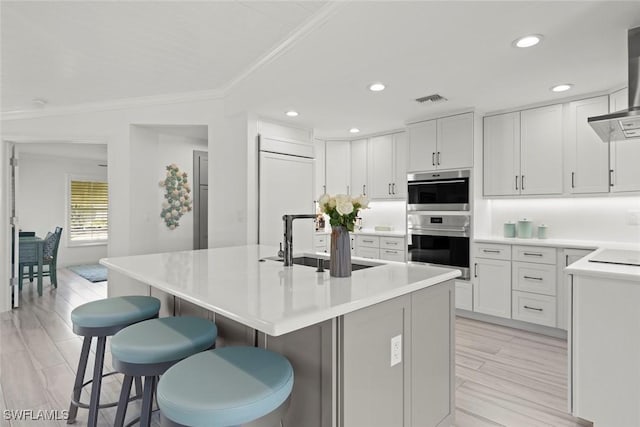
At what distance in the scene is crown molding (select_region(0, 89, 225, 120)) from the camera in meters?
4.07

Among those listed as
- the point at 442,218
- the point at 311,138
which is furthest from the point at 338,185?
the point at 442,218

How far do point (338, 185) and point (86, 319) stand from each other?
416 centimetres

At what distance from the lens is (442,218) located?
420 centimetres

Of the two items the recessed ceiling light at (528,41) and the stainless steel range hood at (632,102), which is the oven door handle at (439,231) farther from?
the recessed ceiling light at (528,41)

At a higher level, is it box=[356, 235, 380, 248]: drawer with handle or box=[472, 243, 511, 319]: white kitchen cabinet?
box=[356, 235, 380, 248]: drawer with handle

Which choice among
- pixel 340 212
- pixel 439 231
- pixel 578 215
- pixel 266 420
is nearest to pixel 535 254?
pixel 578 215

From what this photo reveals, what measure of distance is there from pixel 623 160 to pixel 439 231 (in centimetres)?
181

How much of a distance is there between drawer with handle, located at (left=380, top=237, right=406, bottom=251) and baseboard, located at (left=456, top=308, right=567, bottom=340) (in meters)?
1.06

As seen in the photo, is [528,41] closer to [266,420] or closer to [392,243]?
A: [266,420]

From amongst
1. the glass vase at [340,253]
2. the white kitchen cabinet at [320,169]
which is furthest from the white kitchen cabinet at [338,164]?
the glass vase at [340,253]

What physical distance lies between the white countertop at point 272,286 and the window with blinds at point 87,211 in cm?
691

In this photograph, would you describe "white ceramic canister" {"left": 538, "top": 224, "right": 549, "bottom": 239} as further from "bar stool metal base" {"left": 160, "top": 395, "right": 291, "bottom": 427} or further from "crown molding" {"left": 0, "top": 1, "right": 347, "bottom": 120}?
"bar stool metal base" {"left": 160, "top": 395, "right": 291, "bottom": 427}

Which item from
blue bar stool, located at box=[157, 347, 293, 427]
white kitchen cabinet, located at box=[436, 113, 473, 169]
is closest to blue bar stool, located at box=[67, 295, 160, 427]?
blue bar stool, located at box=[157, 347, 293, 427]

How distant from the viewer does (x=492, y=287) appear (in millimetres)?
3795
